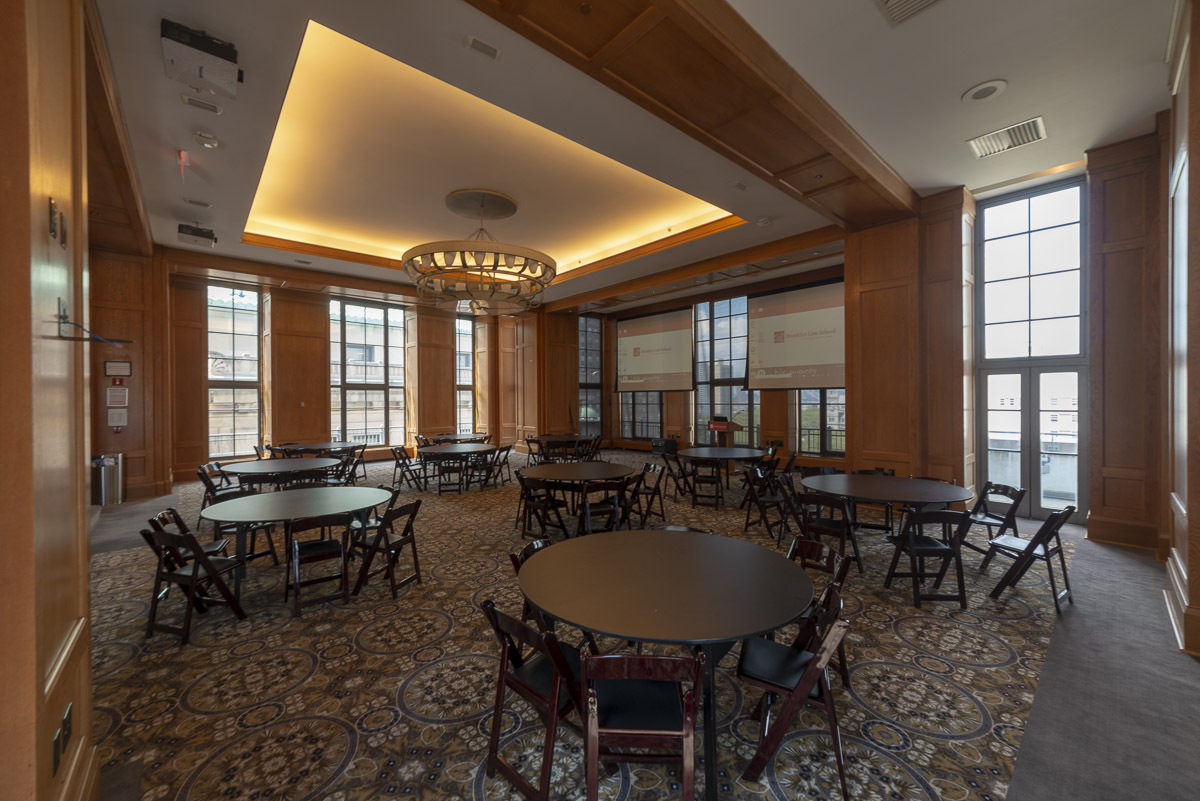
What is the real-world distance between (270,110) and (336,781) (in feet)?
15.9

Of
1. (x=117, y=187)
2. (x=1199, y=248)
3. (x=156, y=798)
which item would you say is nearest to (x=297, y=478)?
(x=117, y=187)

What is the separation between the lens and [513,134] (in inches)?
197

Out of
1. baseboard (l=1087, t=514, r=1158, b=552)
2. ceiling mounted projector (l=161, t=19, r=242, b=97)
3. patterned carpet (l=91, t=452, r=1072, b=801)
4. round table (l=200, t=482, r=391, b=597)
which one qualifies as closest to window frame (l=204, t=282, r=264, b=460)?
patterned carpet (l=91, t=452, r=1072, b=801)

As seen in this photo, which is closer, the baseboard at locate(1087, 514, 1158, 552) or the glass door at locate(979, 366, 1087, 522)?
the baseboard at locate(1087, 514, 1158, 552)

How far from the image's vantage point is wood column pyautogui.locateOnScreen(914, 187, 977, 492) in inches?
223

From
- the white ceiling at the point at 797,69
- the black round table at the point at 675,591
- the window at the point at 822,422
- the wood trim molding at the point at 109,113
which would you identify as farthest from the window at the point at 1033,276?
the wood trim molding at the point at 109,113

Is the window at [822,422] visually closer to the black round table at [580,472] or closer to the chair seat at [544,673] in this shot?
the black round table at [580,472]

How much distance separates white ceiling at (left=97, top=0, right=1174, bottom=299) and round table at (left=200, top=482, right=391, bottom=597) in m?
3.31

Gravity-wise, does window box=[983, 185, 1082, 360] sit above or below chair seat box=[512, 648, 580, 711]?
above

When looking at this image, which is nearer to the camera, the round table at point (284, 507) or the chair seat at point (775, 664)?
the chair seat at point (775, 664)

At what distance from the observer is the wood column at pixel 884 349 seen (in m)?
5.91

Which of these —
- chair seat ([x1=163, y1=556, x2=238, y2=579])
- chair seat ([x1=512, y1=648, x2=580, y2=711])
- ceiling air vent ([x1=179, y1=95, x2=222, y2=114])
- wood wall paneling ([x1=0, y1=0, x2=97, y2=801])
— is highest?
ceiling air vent ([x1=179, y1=95, x2=222, y2=114])

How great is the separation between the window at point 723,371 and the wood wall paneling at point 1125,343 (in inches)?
257

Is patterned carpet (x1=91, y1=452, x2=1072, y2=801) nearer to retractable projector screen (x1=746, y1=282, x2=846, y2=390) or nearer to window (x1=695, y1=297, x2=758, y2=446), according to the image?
retractable projector screen (x1=746, y1=282, x2=846, y2=390)
